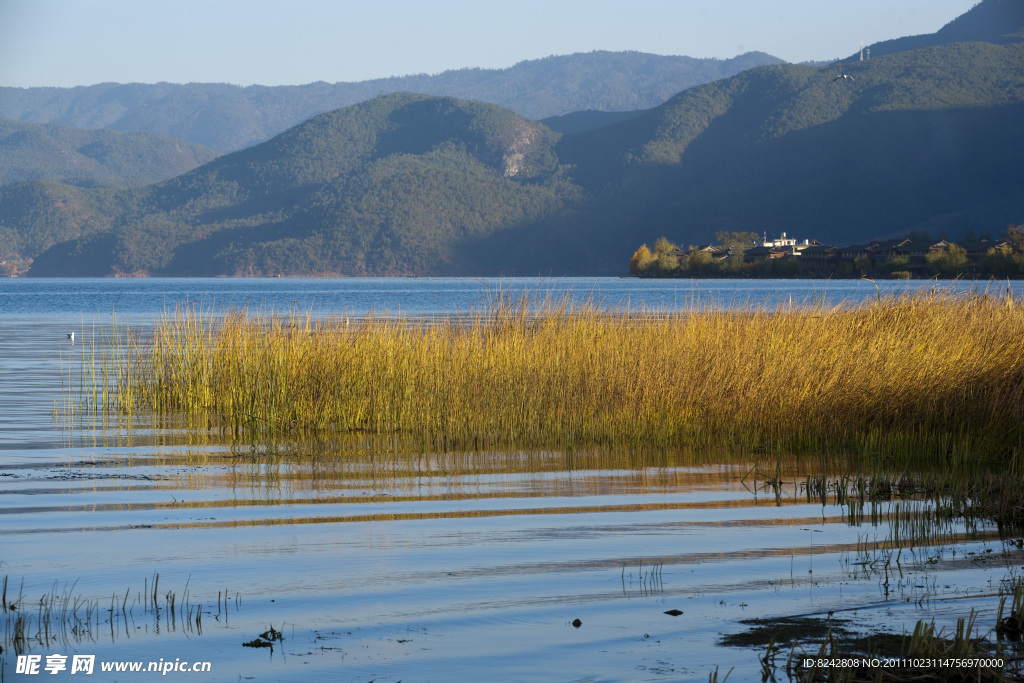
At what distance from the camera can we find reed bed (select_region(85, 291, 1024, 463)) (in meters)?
12.2

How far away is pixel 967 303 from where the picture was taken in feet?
50.7

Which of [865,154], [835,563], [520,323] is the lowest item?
→ [835,563]

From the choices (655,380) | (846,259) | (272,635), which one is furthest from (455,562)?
(846,259)

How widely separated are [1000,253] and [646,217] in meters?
97.3

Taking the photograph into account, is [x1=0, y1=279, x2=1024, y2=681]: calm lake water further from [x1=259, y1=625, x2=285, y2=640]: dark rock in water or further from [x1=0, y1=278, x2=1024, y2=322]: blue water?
[x1=0, y1=278, x2=1024, y2=322]: blue water

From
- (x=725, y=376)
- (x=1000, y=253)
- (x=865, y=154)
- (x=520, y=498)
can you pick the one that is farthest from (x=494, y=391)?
(x=865, y=154)

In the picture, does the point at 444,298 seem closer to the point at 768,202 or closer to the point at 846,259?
the point at 846,259

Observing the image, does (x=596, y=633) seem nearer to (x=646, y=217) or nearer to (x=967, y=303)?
(x=967, y=303)

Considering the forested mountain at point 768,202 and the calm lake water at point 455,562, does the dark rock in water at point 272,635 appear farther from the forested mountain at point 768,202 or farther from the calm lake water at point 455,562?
the forested mountain at point 768,202

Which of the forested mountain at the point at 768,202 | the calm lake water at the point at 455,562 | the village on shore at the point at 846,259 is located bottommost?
the calm lake water at the point at 455,562

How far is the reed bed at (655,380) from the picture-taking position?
12.2 meters

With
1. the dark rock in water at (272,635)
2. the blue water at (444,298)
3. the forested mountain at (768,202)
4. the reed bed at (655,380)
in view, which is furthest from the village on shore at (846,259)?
the dark rock in water at (272,635)

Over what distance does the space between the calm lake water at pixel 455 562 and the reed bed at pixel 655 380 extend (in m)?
1.32

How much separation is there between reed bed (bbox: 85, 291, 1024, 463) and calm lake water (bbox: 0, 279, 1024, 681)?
132 centimetres
